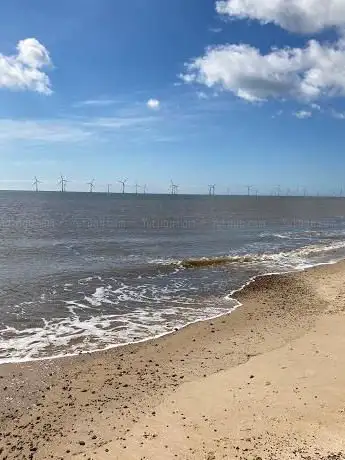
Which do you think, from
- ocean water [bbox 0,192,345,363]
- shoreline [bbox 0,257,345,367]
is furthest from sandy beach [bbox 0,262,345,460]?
ocean water [bbox 0,192,345,363]

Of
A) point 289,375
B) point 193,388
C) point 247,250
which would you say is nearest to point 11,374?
point 193,388

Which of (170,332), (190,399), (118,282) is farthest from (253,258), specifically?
(190,399)

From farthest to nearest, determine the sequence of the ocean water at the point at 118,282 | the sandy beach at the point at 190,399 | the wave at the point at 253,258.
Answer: the wave at the point at 253,258
the ocean water at the point at 118,282
the sandy beach at the point at 190,399

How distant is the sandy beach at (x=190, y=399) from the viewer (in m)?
9.73

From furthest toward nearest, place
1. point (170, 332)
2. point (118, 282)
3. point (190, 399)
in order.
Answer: point (118, 282) < point (170, 332) < point (190, 399)

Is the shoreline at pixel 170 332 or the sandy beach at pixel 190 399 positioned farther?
the shoreline at pixel 170 332

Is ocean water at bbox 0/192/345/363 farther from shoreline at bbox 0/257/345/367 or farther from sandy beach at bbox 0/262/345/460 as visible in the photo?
sandy beach at bbox 0/262/345/460

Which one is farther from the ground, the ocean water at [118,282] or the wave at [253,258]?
the wave at [253,258]

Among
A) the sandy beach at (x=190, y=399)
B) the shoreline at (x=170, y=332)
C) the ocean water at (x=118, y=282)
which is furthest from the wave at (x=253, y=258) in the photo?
the sandy beach at (x=190, y=399)

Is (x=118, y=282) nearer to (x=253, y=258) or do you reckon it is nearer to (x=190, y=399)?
(x=253, y=258)

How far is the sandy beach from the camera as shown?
31.9ft

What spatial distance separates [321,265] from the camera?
1438 inches

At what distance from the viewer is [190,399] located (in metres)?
12.1

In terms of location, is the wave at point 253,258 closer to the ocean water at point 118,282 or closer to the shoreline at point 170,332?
the ocean water at point 118,282
